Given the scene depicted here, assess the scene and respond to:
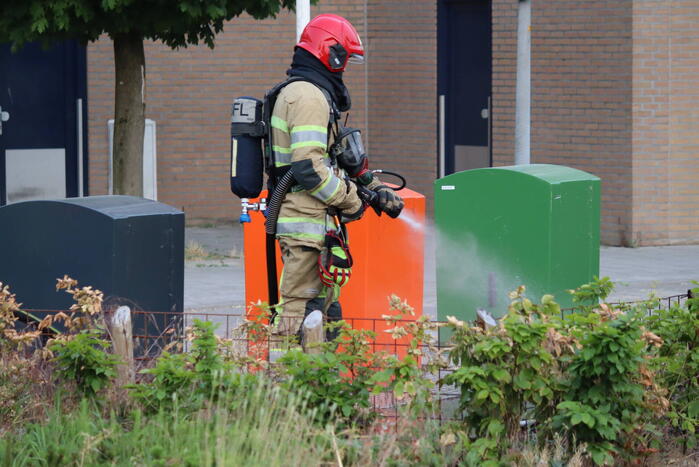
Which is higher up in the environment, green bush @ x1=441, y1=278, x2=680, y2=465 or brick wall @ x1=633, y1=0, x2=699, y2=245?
brick wall @ x1=633, y1=0, x2=699, y2=245

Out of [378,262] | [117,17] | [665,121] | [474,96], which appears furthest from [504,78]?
[378,262]

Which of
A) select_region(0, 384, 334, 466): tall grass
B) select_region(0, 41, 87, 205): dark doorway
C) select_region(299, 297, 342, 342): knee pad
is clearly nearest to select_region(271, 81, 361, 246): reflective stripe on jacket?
select_region(299, 297, 342, 342): knee pad

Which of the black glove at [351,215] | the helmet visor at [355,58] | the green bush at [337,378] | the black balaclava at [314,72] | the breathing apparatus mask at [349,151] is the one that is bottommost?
the green bush at [337,378]

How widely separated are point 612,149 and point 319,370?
28.5 ft

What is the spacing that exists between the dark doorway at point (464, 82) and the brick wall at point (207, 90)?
43.5 inches

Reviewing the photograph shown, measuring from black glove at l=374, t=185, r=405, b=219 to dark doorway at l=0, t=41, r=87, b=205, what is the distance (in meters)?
8.53

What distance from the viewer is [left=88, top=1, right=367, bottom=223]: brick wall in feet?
47.6

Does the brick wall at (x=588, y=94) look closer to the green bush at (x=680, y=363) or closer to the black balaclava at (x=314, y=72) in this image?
the black balaclava at (x=314, y=72)

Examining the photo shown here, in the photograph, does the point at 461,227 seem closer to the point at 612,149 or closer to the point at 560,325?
the point at 560,325

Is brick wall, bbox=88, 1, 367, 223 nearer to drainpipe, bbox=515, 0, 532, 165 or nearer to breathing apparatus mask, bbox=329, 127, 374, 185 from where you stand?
drainpipe, bbox=515, 0, 532, 165

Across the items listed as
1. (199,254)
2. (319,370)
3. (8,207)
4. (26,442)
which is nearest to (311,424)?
(319,370)

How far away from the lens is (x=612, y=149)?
1288 centimetres

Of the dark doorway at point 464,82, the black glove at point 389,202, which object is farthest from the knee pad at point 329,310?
the dark doorway at point 464,82

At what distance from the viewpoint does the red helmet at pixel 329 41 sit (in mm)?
6105
